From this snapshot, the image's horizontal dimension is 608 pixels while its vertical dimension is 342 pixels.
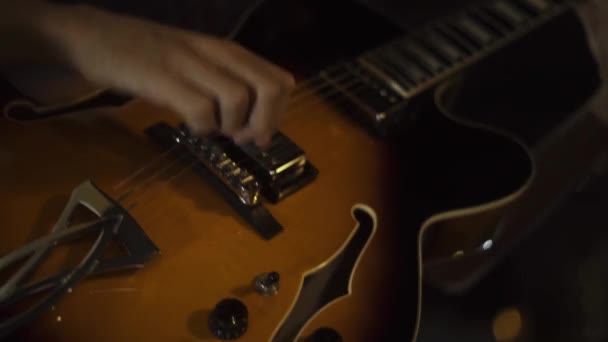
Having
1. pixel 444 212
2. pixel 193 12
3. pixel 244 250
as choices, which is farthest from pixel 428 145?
pixel 193 12

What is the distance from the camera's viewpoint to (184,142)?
648 millimetres

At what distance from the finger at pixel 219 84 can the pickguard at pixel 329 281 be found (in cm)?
18

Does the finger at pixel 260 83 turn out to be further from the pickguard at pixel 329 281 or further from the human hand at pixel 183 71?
the pickguard at pixel 329 281

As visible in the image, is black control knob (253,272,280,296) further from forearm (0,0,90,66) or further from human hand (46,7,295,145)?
forearm (0,0,90,66)

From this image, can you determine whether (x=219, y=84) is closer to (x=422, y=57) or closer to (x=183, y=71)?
(x=183, y=71)

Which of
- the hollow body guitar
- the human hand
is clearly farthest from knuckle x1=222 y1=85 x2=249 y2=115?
the hollow body guitar

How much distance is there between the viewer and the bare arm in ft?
1.75

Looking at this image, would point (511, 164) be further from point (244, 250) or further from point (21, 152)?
point (21, 152)

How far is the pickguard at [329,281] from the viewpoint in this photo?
21.1 inches

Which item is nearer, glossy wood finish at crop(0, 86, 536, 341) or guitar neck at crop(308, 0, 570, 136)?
glossy wood finish at crop(0, 86, 536, 341)

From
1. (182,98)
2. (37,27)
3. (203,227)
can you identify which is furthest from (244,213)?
(37,27)

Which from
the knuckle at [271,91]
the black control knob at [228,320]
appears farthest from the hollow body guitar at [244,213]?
the knuckle at [271,91]

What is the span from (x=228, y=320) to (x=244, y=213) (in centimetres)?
14

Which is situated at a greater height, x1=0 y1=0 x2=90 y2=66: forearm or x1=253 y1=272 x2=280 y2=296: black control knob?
x1=0 y1=0 x2=90 y2=66: forearm
